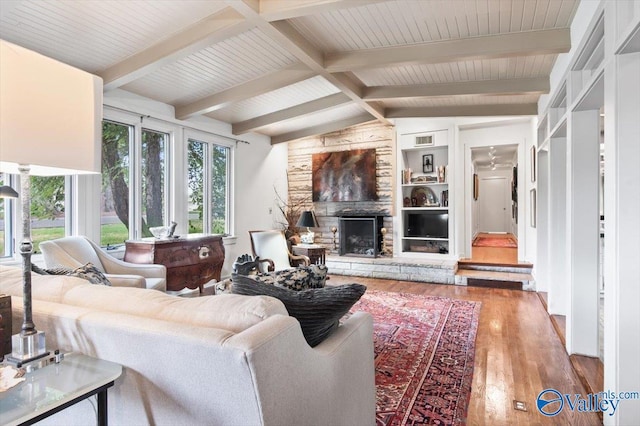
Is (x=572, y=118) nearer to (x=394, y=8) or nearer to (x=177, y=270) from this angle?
(x=394, y=8)

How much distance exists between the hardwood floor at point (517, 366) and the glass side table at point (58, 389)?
1.94 metres

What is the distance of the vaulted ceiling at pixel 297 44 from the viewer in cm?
279

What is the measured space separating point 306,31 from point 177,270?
3.03 metres

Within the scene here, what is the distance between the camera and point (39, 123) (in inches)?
44.4

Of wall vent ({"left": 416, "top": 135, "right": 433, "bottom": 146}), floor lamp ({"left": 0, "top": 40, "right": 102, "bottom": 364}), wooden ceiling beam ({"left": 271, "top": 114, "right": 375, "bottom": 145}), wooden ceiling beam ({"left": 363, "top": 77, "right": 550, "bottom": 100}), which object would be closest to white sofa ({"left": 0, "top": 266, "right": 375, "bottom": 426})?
floor lamp ({"left": 0, "top": 40, "right": 102, "bottom": 364})

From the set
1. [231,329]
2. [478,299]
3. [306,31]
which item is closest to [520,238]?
[478,299]

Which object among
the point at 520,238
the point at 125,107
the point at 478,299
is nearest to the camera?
the point at 125,107

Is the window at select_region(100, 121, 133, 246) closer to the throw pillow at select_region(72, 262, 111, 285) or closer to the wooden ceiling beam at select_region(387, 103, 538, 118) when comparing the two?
the throw pillow at select_region(72, 262, 111, 285)

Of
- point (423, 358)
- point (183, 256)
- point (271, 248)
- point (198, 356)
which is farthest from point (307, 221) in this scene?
point (198, 356)

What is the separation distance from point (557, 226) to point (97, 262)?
490 centimetres

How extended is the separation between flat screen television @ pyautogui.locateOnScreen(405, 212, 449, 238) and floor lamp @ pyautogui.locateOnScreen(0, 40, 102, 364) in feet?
19.7

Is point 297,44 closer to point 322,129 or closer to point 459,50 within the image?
point 459,50

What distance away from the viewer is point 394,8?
9.57 feet

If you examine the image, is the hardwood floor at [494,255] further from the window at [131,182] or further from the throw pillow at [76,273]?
the throw pillow at [76,273]
